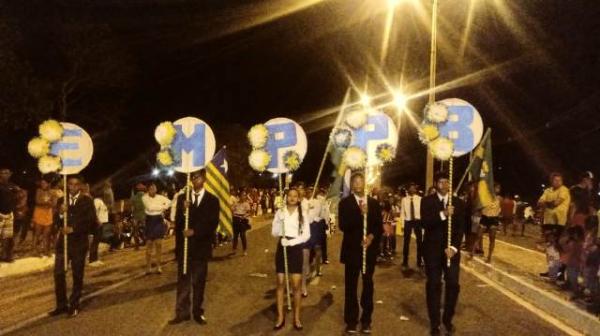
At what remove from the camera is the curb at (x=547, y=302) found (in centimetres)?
861

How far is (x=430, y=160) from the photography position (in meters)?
21.5

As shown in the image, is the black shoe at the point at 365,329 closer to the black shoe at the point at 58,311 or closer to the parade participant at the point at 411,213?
the black shoe at the point at 58,311

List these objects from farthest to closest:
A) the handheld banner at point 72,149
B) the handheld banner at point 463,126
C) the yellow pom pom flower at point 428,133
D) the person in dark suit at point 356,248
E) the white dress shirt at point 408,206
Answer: the white dress shirt at point 408,206
the handheld banner at point 463,126
the handheld banner at point 72,149
the yellow pom pom flower at point 428,133
the person in dark suit at point 356,248

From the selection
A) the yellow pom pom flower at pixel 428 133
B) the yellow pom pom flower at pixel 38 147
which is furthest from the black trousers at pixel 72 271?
the yellow pom pom flower at pixel 428 133

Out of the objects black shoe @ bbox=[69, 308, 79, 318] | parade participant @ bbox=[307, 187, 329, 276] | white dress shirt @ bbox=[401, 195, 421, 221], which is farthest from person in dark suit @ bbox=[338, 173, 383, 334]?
white dress shirt @ bbox=[401, 195, 421, 221]

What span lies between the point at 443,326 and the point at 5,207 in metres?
9.09

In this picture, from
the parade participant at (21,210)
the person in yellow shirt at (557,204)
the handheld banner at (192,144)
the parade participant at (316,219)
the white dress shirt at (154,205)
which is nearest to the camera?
the handheld banner at (192,144)

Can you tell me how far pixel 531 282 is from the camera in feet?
39.2

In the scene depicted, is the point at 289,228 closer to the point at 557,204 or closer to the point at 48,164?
the point at 48,164

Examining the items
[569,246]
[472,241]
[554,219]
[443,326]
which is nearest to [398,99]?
[472,241]

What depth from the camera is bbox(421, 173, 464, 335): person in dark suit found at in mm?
8094

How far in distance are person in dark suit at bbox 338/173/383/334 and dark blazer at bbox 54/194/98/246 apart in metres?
3.70

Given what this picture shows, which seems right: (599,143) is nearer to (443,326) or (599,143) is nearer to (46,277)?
(443,326)

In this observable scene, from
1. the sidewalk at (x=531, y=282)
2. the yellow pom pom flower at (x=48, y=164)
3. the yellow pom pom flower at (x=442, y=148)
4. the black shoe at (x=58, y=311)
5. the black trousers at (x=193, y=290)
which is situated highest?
the yellow pom pom flower at (x=442, y=148)
